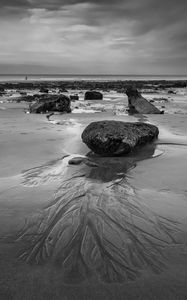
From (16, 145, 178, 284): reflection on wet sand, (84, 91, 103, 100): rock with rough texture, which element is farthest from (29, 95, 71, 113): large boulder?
(16, 145, 178, 284): reflection on wet sand

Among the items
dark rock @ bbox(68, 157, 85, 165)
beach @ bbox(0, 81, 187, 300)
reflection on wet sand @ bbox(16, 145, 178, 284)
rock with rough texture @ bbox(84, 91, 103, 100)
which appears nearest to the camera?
beach @ bbox(0, 81, 187, 300)

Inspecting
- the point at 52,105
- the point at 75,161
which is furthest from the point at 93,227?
the point at 52,105

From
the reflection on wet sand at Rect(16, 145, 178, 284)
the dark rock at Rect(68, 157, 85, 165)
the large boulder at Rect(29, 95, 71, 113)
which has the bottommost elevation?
the reflection on wet sand at Rect(16, 145, 178, 284)

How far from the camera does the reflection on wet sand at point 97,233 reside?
262 cm

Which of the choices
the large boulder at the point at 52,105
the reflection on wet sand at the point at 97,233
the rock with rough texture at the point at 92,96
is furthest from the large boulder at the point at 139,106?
the reflection on wet sand at the point at 97,233

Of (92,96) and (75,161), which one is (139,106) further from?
(75,161)

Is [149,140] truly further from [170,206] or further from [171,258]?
[171,258]

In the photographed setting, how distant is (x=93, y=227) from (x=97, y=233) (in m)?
0.13

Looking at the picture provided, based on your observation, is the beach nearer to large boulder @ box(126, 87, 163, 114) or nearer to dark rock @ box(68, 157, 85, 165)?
dark rock @ box(68, 157, 85, 165)

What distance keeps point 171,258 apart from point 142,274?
366mm

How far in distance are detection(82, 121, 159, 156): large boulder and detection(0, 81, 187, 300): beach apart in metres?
0.26

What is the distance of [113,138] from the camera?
6.15 metres

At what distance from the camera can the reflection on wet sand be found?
262 centimetres

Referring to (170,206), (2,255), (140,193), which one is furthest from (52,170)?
(2,255)
